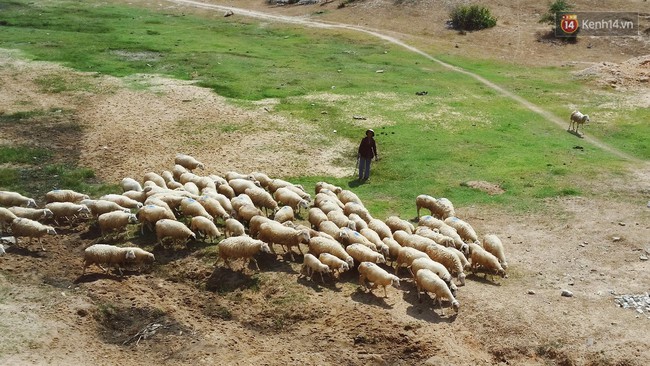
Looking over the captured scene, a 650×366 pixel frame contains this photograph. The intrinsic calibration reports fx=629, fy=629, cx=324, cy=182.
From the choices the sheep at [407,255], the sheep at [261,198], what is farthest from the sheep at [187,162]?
the sheep at [407,255]

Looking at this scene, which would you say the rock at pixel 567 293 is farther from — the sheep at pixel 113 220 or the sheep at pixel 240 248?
the sheep at pixel 113 220

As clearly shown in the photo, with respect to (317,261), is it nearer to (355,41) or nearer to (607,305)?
(607,305)

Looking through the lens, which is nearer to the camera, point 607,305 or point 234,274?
point 607,305

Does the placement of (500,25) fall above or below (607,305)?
above

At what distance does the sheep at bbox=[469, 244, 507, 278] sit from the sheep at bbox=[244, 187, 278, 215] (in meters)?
5.84

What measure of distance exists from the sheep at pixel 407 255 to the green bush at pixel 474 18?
37550 millimetres

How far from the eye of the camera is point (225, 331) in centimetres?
1259

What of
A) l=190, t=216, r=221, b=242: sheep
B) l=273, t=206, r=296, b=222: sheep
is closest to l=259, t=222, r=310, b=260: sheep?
l=190, t=216, r=221, b=242: sheep

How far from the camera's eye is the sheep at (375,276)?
13368mm

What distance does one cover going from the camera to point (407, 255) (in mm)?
14539

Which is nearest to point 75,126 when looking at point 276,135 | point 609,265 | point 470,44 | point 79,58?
point 276,135

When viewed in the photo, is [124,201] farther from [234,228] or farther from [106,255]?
[234,228]

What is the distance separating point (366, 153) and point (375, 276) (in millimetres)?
8328

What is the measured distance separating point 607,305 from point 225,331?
8012 mm
